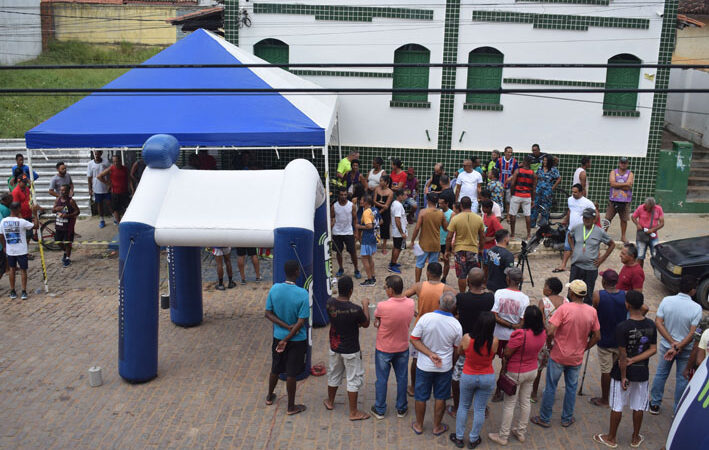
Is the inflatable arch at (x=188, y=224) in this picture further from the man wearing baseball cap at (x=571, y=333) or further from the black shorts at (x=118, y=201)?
the black shorts at (x=118, y=201)

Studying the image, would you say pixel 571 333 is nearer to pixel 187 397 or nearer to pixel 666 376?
pixel 666 376

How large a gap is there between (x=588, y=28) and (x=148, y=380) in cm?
1318

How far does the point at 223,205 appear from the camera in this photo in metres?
8.44

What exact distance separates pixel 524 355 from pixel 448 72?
10969 mm

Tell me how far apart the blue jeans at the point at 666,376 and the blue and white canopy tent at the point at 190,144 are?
4.15m

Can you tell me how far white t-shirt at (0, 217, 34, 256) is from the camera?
1117 cm

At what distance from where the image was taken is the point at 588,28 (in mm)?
16203

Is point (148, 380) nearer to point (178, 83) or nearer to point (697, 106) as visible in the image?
point (178, 83)

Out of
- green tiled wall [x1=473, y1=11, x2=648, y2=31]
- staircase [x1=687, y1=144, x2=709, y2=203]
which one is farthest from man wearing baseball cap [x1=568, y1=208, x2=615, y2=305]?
staircase [x1=687, y1=144, x2=709, y2=203]

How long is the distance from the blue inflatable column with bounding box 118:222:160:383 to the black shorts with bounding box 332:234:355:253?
173 inches

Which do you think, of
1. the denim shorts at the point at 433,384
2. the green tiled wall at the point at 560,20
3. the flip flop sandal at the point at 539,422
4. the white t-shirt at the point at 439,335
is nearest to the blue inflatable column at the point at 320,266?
the denim shorts at the point at 433,384

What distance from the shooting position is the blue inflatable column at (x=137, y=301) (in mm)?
8062

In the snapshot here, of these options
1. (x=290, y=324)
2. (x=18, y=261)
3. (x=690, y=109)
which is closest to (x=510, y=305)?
(x=290, y=324)

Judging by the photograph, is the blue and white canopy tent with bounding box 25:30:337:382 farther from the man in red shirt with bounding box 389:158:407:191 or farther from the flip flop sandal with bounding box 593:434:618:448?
the flip flop sandal with bounding box 593:434:618:448
